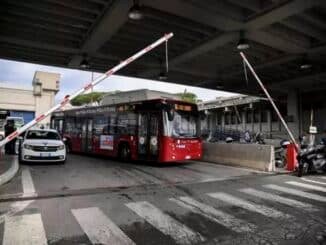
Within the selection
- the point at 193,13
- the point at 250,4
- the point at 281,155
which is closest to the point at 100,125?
the point at 281,155

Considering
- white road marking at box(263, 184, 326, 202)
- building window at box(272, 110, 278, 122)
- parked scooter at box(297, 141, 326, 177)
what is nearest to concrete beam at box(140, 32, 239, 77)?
parked scooter at box(297, 141, 326, 177)

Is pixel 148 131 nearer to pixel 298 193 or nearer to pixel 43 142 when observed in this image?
pixel 43 142

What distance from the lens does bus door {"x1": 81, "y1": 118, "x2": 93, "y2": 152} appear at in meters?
20.4

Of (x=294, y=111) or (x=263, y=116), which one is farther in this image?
(x=263, y=116)

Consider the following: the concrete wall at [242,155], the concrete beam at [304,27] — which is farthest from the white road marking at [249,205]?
the concrete beam at [304,27]

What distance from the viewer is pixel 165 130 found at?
49.6ft

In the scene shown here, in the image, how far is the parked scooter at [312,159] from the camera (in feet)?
43.5

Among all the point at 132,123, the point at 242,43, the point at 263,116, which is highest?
the point at 242,43

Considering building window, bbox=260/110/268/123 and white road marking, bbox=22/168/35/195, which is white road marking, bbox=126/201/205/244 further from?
building window, bbox=260/110/268/123

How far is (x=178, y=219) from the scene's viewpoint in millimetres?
6703

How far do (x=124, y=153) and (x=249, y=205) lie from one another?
33.6 feet

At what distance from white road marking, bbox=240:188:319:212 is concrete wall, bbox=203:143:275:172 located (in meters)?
4.81

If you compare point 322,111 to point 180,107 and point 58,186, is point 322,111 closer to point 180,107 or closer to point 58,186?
point 180,107

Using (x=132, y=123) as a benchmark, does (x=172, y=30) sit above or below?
above
